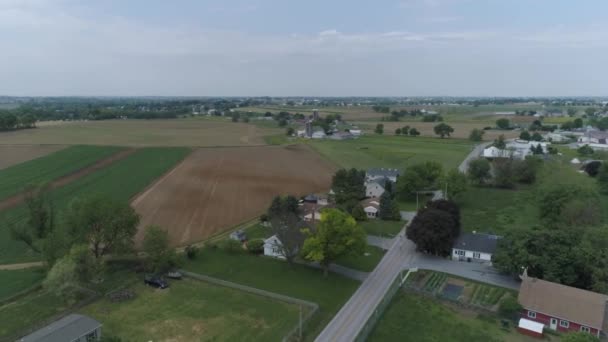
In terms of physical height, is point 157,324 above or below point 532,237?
below

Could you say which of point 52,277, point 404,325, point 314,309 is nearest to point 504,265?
point 404,325

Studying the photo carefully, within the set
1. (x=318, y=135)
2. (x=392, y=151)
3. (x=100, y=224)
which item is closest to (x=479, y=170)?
(x=392, y=151)

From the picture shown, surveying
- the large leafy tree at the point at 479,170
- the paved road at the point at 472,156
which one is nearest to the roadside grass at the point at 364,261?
the large leafy tree at the point at 479,170

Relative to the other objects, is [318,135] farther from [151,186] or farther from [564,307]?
[564,307]

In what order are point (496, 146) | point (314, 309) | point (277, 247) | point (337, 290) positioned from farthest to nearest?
point (496, 146)
point (277, 247)
point (337, 290)
point (314, 309)

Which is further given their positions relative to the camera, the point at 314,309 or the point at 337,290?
the point at 337,290

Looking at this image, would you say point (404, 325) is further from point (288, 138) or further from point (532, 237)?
point (288, 138)
